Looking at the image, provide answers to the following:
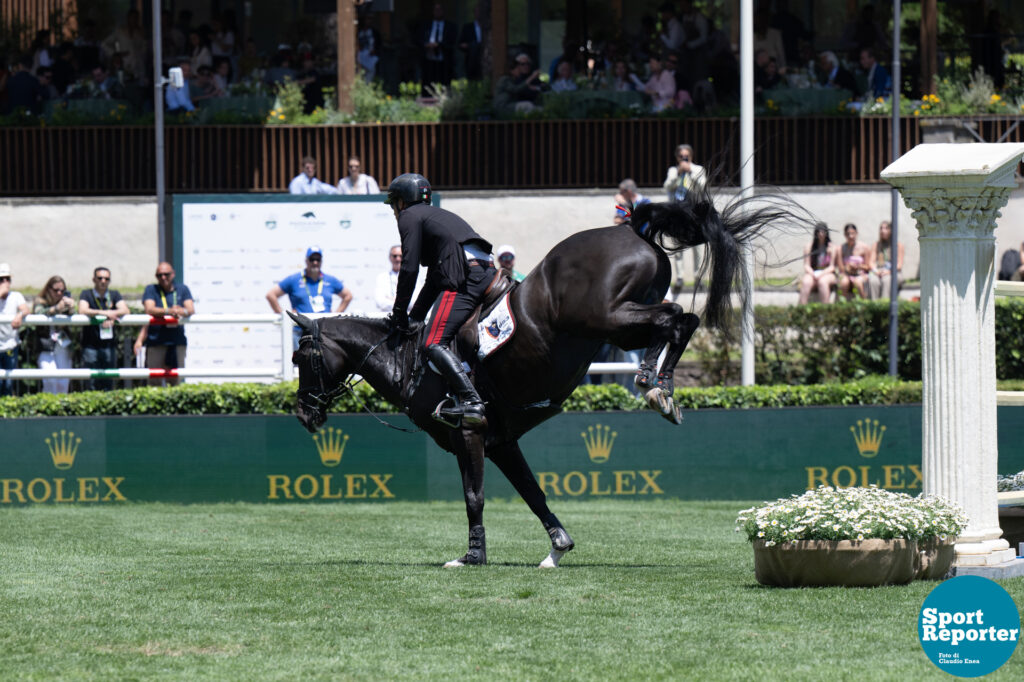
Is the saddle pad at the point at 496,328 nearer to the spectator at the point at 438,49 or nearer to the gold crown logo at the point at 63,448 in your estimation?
the gold crown logo at the point at 63,448

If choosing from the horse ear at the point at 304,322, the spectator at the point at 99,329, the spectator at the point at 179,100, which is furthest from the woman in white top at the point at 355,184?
the horse ear at the point at 304,322

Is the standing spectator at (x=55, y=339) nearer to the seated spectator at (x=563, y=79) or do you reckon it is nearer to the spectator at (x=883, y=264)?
the seated spectator at (x=563, y=79)

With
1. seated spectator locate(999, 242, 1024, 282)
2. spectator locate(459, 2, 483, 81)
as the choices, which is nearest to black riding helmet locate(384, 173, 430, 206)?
seated spectator locate(999, 242, 1024, 282)

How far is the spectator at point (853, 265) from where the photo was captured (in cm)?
2092

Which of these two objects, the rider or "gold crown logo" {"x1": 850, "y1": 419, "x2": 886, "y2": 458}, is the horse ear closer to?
the rider

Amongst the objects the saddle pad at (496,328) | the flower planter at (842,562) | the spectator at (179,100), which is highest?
the spectator at (179,100)

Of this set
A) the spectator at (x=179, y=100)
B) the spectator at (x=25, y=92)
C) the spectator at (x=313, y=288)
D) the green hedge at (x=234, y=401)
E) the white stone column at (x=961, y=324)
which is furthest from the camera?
the spectator at (x=25, y=92)

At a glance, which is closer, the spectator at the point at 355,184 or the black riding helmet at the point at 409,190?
the black riding helmet at the point at 409,190

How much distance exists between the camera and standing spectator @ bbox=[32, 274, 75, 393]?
17594 mm

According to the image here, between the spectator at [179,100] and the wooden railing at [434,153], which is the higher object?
the spectator at [179,100]

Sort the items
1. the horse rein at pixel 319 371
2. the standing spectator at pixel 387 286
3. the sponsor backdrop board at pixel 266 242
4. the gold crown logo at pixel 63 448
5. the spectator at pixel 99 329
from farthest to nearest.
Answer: the sponsor backdrop board at pixel 266 242, the standing spectator at pixel 387 286, the spectator at pixel 99 329, the gold crown logo at pixel 63 448, the horse rein at pixel 319 371

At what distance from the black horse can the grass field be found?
88 centimetres

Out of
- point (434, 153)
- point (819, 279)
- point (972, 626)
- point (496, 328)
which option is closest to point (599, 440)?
point (819, 279)

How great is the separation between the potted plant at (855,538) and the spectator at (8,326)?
10455 millimetres
